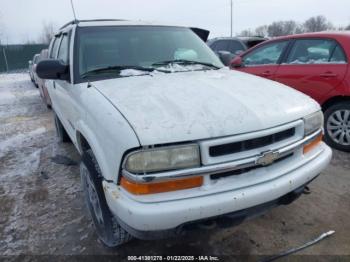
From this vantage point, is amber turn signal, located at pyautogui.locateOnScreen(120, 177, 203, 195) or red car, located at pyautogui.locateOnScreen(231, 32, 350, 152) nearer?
amber turn signal, located at pyautogui.locateOnScreen(120, 177, 203, 195)

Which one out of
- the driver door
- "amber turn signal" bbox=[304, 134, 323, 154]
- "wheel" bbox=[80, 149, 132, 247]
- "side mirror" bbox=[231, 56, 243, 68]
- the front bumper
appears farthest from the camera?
"side mirror" bbox=[231, 56, 243, 68]

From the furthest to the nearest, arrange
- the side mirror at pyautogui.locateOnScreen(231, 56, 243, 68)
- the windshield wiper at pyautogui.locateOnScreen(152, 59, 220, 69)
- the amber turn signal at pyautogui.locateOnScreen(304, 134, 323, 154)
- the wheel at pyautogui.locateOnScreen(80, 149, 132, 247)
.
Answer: the side mirror at pyautogui.locateOnScreen(231, 56, 243, 68) < the windshield wiper at pyautogui.locateOnScreen(152, 59, 220, 69) < the amber turn signal at pyautogui.locateOnScreen(304, 134, 323, 154) < the wheel at pyautogui.locateOnScreen(80, 149, 132, 247)

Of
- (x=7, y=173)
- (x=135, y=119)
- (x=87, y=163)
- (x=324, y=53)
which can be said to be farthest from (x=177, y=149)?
(x=324, y=53)

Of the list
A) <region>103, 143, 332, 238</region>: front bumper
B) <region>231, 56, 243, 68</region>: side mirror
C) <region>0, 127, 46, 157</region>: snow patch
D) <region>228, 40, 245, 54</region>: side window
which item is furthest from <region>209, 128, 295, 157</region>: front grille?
<region>228, 40, 245, 54</region>: side window

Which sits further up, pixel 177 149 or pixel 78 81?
pixel 78 81

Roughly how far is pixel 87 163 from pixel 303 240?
188 cm

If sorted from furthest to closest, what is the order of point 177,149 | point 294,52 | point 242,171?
point 294,52 → point 242,171 → point 177,149

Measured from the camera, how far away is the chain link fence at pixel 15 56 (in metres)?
29.5

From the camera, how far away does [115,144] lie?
186 centimetres

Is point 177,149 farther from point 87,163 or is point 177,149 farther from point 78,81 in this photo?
point 78,81

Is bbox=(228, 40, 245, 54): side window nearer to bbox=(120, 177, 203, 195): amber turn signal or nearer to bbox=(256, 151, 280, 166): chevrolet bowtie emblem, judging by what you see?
bbox=(256, 151, 280, 166): chevrolet bowtie emblem

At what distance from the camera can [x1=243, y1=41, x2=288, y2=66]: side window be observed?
5047mm

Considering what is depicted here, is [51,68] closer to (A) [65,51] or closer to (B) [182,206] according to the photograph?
(A) [65,51]

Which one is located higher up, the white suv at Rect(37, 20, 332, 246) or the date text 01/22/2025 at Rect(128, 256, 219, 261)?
the white suv at Rect(37, 20, 332, 246)
